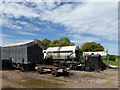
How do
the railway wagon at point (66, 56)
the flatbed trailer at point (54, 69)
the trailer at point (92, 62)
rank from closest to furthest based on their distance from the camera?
the flatbed trailer at point (54, 69), the trailer at point (92, 62), the railway wagon at point (66, 56)

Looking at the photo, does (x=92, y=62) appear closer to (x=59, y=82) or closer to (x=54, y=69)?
(x=54, y=69)

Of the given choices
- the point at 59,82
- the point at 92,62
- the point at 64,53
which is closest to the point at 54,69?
the point at 59,82

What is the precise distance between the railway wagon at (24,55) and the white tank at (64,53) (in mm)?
2237

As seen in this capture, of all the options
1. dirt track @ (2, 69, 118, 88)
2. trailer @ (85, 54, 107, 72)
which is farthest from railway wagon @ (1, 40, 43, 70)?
trailer @ (85, 54, 107, 72)

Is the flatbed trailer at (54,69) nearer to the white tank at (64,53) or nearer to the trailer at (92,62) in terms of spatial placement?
the white tank at (64,53)

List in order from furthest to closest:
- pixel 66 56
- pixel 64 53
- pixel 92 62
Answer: pixel 64 53 → pixel 66 56 → pixel 92 62

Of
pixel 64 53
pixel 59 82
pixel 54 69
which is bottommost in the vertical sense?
pixel 59 82

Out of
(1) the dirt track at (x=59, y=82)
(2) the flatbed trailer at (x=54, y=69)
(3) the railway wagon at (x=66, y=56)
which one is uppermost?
(3) the railway wagon at (x=66, y=56)

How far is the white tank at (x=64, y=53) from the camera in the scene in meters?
18.9

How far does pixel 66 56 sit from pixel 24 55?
6.77 m

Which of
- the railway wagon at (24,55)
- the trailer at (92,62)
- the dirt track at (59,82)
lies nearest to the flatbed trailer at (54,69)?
the dirt track at (59,82)

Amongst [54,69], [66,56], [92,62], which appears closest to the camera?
[54,69]

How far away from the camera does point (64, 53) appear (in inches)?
766

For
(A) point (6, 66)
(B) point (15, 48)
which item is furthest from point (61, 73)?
(A) point (6, 66)
